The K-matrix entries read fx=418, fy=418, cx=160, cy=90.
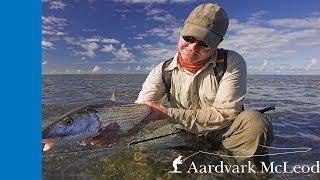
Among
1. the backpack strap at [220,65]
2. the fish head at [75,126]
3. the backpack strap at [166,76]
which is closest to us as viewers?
the fish head at [75,126]

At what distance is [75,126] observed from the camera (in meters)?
3.88

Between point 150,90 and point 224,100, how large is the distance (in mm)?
903

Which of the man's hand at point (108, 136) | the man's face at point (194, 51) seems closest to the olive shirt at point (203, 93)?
the man's face at point (194, 51)

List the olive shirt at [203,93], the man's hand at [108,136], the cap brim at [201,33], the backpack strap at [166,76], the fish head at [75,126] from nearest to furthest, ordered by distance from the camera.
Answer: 1. the fish head at [75,126]
2. the man's hand at [108,136]
3. the cap brim at [201,33]
4. the olive shirt at [203,93]
5. the backpack strap at [166,76]

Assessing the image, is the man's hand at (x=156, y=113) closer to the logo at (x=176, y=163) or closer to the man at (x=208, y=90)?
the man at (x=208, y=90)

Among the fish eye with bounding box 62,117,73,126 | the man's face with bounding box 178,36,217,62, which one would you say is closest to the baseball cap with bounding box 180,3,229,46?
the man's face with bounding box 178,36,217,62

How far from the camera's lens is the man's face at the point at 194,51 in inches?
177

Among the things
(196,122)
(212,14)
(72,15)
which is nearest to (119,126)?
(196,122)

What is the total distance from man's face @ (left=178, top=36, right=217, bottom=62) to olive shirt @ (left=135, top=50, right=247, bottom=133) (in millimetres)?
157

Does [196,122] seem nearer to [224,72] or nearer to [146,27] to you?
[224,72]

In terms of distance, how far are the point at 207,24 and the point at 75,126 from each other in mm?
1731

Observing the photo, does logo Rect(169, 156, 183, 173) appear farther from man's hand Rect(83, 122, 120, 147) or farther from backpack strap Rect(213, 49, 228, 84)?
backpack strap Rect(213, 49, 228, 84)

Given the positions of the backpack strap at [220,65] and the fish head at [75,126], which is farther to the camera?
the backpack strap at [220,65]

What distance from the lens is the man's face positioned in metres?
4.51
